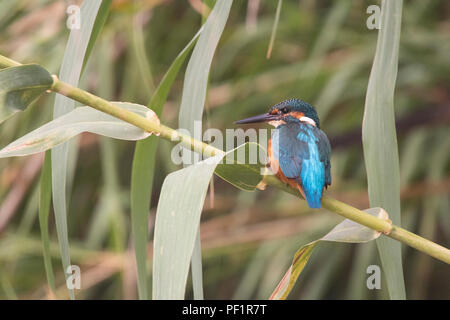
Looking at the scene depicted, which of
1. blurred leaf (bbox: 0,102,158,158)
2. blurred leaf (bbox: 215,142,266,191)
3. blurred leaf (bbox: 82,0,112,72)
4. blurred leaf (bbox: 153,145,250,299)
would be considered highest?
blurred leaf (bbox: 82,0,112,72)

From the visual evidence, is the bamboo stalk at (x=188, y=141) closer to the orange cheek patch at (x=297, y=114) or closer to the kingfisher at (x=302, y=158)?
the kingfisher at (x=302, y=158)

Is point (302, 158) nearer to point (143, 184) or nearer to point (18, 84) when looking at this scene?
point (143, 184)

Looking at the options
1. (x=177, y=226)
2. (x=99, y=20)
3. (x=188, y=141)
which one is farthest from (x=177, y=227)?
(x=99, y=20)

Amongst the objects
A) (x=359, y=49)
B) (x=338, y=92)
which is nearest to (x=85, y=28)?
(x=338, y=92)

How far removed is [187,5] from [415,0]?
2.76 ft

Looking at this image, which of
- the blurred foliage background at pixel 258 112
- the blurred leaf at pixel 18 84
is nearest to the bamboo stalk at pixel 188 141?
the blurred leaf at pixel 18 84

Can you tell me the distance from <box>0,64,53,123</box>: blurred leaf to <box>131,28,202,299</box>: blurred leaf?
0.57ft

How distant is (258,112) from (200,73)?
155 centimetres

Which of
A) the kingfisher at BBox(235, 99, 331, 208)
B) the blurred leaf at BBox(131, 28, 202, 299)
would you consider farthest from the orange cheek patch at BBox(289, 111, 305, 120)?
the blurred leaf at BBox(131, 28, 202, 299)

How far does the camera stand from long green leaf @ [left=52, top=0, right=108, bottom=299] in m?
0.71

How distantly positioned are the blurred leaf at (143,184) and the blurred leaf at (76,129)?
2.7 inches

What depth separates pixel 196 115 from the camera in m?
0.74

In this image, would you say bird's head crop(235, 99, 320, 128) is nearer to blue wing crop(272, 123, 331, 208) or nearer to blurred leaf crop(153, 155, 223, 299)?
blue wing crop(272, 123, 331, 208)

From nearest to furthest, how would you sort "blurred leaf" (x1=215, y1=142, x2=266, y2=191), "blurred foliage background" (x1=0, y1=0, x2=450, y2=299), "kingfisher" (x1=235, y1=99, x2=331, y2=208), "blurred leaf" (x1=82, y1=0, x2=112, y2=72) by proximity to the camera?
"blurred leaf" (x1=215, y1=142, x2=266, y2=191) → "blurred leaf" (x1=82, y1=0, x2=112, y2=72) → "kingfisher" (x1=235, y1=99, x2=331, y2=208) → "blurred foliage background" (x1=0, y1=0, x2=450, y2=299)
